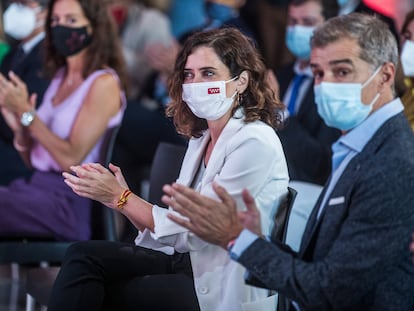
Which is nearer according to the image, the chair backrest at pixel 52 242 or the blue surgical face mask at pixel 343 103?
the blue surgical face mask at pixel 343 103

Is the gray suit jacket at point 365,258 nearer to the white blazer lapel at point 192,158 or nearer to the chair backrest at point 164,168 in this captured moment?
the white blazer lapel at point 192,158

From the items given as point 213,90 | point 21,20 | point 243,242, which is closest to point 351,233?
point 243,242

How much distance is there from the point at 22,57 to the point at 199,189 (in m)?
2.32

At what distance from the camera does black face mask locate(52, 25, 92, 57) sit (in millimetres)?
4762

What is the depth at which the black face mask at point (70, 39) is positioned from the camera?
4762 mm

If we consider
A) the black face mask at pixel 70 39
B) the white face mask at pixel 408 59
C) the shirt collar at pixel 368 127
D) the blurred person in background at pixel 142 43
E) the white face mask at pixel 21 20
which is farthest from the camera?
the blurred person in background at pixel 142 43

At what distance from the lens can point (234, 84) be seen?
Answer: 11.1ft

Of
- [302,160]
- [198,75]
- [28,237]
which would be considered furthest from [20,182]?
[198,75]

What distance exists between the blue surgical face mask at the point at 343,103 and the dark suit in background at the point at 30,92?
6.80 ft

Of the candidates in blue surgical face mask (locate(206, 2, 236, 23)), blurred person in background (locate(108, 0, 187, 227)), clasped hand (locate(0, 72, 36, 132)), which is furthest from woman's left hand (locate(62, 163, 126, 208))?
blue surgical face mask (locate(206, 2, 236, 23))

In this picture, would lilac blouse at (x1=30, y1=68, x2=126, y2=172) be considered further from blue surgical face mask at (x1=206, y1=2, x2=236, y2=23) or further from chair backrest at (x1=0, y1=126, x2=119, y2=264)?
blue surgical face mask at (x1=206, y1=2, x2=236, y2=23)

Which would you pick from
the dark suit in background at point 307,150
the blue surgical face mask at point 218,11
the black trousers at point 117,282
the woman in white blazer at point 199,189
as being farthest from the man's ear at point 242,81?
the blue surgical face mask at point 218,11

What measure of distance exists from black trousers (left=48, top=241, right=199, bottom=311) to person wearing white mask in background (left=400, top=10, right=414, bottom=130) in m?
1.21

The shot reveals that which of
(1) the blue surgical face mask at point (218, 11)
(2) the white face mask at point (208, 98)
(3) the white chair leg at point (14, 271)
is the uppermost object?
(2) the white face mask at point (208, 98)
